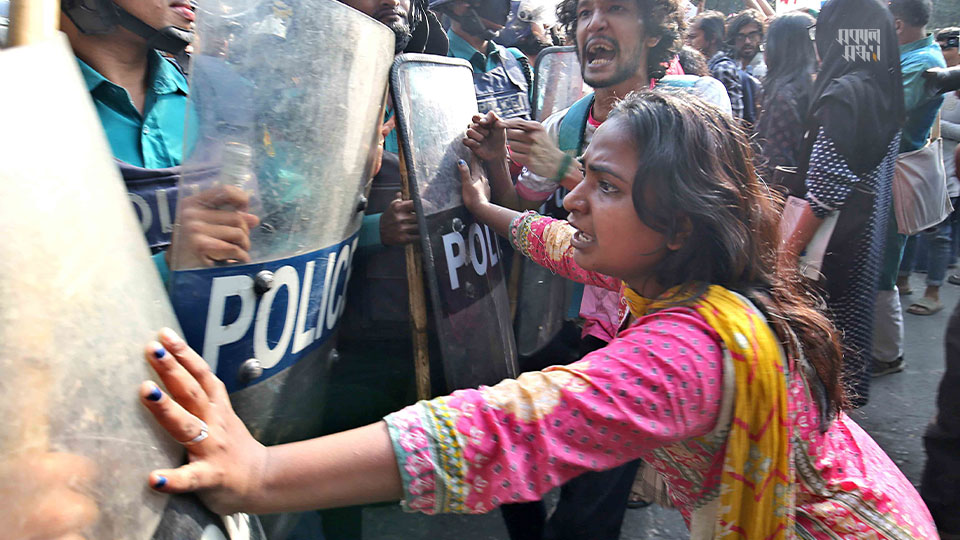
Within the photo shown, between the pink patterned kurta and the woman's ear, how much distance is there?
16cm

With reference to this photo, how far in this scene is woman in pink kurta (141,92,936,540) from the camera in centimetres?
98

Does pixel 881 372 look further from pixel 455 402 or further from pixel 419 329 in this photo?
pixel 455 402

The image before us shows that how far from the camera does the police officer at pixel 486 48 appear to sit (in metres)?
3.36

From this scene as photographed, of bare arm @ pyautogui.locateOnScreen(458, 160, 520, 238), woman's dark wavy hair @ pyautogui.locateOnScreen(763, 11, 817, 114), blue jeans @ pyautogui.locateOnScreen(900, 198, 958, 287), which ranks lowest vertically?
blue jeans @ pyautogui.locateOnScreen(900, 198, 958, 287)

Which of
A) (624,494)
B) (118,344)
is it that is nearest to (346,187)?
(118,344)

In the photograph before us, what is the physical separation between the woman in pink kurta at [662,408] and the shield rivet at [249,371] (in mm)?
265

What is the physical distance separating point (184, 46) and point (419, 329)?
910 millimetres

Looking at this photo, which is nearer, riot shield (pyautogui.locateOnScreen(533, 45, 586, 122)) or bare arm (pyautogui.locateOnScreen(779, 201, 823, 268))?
bare arm (pyautogui.locateOnScreen(779, 201, 823, 268))

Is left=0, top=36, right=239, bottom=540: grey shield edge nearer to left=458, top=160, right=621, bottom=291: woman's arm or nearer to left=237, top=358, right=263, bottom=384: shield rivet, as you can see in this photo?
left=237, top=358, right=263, bottom=384: shield rivet

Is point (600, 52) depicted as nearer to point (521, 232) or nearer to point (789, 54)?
point (521, 232)

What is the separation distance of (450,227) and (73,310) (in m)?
1.20

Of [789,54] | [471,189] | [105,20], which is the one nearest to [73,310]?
[105,20]

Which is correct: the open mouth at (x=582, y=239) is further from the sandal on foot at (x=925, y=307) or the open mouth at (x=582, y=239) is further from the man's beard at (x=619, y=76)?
the sandal on foot at (x=925, y=307)

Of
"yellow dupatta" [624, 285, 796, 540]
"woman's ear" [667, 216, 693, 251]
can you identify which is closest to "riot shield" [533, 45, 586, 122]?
"woman's ear" [667, 216, 693, 251]
